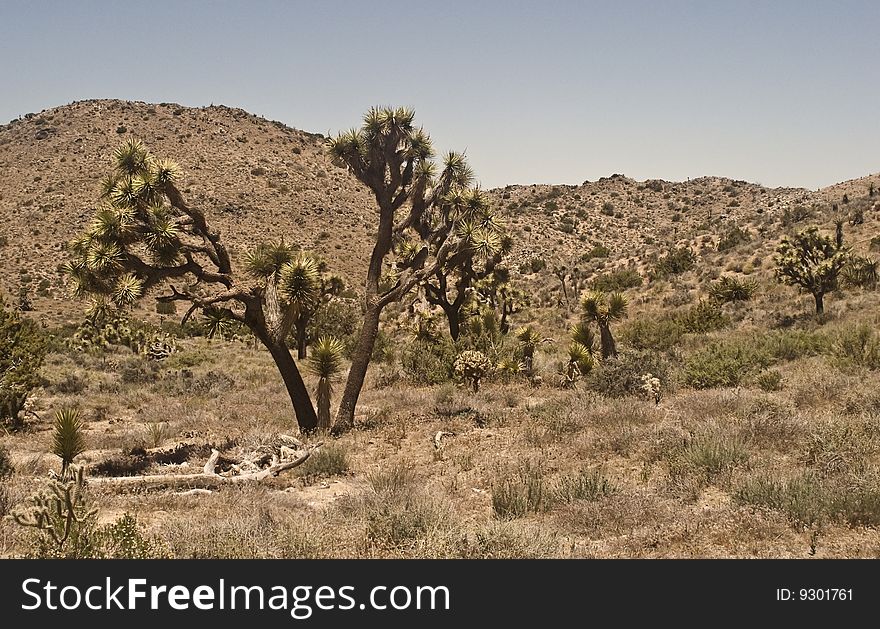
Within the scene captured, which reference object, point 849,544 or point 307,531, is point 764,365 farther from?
point 307,531

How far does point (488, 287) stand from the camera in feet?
77.8

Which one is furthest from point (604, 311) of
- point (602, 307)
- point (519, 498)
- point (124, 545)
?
point (124, 545)

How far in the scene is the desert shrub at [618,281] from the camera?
3466 cm

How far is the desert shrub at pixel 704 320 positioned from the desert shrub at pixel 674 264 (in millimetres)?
9583

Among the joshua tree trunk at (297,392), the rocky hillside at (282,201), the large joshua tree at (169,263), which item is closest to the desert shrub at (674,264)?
the rocky hillside at (282,201)

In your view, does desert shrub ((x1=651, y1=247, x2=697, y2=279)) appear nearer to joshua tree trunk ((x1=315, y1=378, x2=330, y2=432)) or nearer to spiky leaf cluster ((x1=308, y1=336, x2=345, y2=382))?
spiky leaf cluster ((x1=308, y1=336, x2=345, y2=382))

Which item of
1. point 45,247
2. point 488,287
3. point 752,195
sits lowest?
point 488,287

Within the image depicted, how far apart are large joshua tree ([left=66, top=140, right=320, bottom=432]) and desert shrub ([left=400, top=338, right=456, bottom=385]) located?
5.85m

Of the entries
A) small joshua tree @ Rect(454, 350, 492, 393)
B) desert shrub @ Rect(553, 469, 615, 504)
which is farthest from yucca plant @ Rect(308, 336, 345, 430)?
desert shrub @ Rect(553, 469, 615, 504)

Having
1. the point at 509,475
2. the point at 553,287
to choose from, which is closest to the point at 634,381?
the point at 509,475

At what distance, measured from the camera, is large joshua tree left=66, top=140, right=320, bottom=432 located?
37.1 feet

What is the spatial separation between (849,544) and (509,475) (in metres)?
4.14

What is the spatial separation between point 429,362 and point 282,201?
43866 mm
